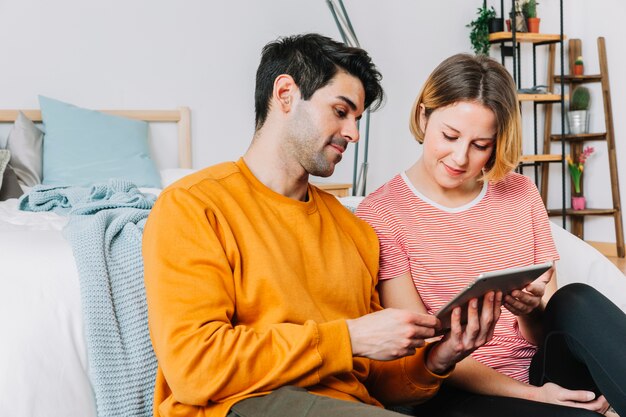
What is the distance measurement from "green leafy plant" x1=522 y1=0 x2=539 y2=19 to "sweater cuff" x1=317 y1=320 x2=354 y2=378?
158 inches

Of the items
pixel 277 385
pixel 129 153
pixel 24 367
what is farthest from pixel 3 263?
pixel 129 153

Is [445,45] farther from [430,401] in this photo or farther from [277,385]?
[277,385]

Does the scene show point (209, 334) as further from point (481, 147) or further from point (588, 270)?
point (588, 270)

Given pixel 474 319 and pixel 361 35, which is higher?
pixel 361 35

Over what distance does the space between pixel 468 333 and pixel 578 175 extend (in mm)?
3803

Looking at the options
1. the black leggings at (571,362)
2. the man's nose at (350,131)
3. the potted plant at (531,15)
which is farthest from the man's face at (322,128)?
the potted plant at (531,15)

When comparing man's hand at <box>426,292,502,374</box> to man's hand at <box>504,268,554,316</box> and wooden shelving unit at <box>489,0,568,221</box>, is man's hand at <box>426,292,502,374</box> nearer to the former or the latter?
man's hand at <box>504,268,554,316</box>

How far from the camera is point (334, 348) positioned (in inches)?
39.2

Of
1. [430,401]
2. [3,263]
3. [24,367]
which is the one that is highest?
[3,263]

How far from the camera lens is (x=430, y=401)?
1.31 meters

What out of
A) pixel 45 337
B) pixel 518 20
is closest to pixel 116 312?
pixel 45 337

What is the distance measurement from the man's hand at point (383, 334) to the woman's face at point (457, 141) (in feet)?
1.56

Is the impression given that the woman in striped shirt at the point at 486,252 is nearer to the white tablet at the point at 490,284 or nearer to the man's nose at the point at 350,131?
the white tablet at the point at 490,284

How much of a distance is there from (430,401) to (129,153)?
213cm
